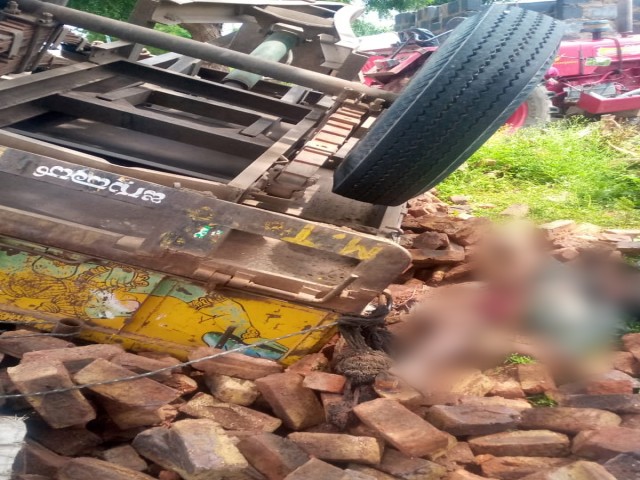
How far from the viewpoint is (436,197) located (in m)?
6.74

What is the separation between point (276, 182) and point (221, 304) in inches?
23.1

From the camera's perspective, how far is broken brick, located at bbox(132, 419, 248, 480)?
253cm

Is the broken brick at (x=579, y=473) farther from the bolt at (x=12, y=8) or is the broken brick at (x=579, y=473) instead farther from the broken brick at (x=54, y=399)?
the bolt at (x=12, y=8)

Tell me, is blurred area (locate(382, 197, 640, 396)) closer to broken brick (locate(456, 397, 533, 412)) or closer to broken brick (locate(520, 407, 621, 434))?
broken brick (locate(456, 397, 533, 412))

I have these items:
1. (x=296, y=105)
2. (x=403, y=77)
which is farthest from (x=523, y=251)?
(x=403, y=77)

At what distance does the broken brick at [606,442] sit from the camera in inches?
109

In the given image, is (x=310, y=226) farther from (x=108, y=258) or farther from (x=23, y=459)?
(x=23, y=459)

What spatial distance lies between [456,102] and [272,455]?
160 cm

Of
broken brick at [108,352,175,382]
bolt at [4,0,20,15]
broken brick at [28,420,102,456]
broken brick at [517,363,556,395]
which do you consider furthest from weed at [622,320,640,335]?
bolt at [4,0,20,15]

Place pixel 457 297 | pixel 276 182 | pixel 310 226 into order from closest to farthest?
pixel 310 226, pixel 276 182, pixel 457 297

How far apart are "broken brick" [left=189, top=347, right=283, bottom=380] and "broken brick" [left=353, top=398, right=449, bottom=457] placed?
535 mm

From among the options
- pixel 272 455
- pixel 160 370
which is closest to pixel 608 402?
pixel 272 455

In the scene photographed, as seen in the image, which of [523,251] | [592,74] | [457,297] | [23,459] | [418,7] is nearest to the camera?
[23,459]

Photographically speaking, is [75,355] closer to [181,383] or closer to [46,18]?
[181,383]
